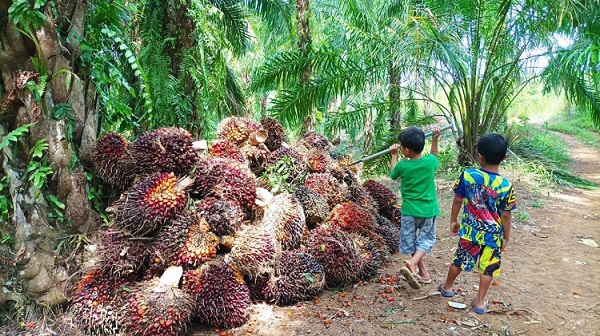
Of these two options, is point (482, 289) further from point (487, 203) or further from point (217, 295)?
point (217, 295)

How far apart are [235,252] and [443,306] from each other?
59.3 inches

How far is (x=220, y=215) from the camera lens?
2.79 m

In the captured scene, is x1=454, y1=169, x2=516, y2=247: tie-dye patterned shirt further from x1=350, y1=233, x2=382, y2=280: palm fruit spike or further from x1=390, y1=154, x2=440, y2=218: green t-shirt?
x1=350, y1=233, x2=382, y2=280: palm fruit spike

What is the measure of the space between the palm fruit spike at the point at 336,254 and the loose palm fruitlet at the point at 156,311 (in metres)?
1.05

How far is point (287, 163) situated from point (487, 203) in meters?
1.72

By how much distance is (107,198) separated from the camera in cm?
295

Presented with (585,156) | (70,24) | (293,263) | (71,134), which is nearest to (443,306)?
(293,263)

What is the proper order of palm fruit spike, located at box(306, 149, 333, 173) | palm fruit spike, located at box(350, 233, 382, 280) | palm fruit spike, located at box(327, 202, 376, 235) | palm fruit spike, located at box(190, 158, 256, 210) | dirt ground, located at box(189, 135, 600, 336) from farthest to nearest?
1. palm fruit spike, located at box(306, 149, 333, 173)
2. palm fruit spike, located at box(327, 202, 376, 235)
3. palm fruit spike, located at box(350, 233, 382, 280)
4. palm fruit spike, located at box(190, 158, 256, 210)
5. dirt ground, located at box(189, 135, 600, 336)

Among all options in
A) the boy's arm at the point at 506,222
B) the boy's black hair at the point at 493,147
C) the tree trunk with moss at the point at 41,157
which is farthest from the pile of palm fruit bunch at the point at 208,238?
the boy's black hair at the point at 493,147

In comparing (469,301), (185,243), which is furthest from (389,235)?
(185,243)

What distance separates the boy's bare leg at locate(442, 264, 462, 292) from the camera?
284cm

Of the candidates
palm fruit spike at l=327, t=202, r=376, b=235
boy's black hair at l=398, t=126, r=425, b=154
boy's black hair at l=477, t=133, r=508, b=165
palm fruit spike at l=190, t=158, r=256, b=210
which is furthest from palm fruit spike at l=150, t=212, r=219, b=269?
boy's black hair at l=477, t=133, r=508, b=165

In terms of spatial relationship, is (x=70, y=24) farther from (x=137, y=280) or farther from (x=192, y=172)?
(x=137, y=280)

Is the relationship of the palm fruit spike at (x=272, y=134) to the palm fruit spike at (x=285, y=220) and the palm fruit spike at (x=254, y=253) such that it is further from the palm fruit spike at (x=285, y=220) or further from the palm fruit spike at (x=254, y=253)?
the palm fruit spike at (x=254, y=253)
